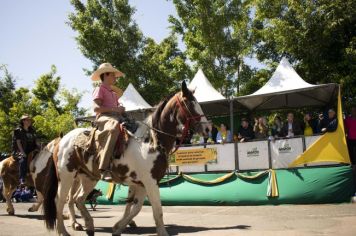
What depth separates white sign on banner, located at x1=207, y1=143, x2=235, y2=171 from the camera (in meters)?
13.1

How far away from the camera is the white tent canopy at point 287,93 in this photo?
13.0 m

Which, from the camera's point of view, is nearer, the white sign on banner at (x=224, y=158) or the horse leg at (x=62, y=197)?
the horse leg at (x=62, y=197)

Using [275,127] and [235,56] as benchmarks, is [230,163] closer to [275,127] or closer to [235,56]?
[275,127]

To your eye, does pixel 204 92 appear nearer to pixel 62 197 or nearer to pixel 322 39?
pixel 322 39

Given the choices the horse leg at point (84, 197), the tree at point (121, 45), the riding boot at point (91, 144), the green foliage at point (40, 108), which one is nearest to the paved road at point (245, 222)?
the horse leg at point (84, 197)

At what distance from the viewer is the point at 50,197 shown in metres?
7.52

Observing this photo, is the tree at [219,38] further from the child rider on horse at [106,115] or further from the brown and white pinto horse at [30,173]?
the child rider on horse at [106,115]

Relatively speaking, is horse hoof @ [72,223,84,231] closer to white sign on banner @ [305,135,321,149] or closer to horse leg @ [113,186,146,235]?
horse leg @ [113,186,146,235]

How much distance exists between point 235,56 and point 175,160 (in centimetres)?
1163

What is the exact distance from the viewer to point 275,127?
1389 centimetres

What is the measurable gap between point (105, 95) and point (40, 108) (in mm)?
36403

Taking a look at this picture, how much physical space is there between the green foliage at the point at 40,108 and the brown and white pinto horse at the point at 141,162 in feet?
94.3

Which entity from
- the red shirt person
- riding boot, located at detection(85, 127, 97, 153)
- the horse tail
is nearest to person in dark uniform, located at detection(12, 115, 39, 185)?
the horse tail

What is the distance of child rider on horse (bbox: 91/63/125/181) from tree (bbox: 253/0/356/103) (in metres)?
14.0
